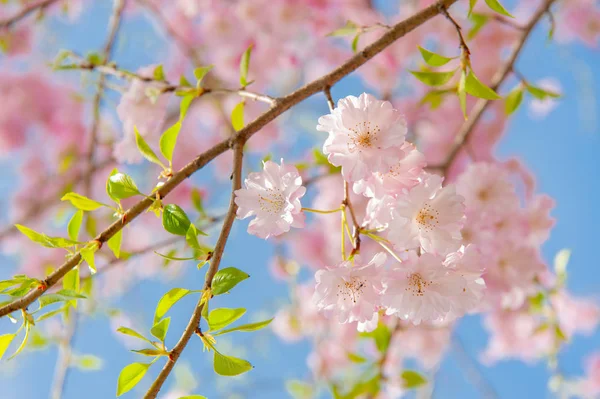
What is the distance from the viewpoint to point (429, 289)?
21.8 inches

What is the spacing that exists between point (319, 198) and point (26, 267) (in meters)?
1.82

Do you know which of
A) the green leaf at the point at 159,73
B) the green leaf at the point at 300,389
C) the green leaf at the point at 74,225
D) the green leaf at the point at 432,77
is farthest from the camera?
the green leaf at the point at 300,389

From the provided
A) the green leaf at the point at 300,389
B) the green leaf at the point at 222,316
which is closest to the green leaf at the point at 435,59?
the green leaf at the point at 222,316

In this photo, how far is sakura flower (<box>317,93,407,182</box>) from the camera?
21.0 inches

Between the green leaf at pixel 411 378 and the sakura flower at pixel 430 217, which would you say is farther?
the green leaf at pixel 411 378

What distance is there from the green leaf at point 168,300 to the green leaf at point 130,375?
0.14ft

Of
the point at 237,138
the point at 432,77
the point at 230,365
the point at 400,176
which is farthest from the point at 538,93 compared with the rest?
the point at 230,365

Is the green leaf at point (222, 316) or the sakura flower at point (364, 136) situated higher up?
the sakura flower at point (364, 136)

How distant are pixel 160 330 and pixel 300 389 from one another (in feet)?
4.24

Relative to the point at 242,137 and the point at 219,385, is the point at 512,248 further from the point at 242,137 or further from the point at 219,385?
the point at 219,385

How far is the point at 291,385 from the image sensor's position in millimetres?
1676

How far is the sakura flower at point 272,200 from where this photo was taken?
54 centimetres

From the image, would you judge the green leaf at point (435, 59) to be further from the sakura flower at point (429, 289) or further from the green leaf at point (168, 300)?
the green leaf at point (168, 300)

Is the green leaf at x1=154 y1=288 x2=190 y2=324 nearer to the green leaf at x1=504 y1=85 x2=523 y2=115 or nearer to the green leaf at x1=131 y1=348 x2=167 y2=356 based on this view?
the green leaf at x1=131 y1=348 x2=167 y2=356
